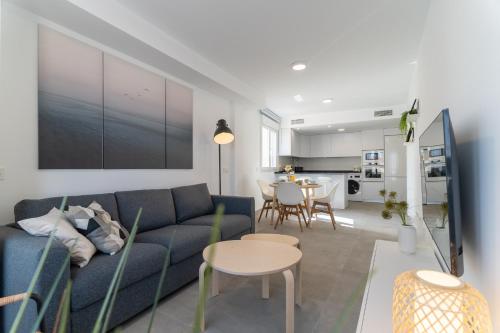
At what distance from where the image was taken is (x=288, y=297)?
1549mm

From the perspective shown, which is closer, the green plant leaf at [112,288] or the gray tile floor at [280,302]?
the green plant leaf at [112,288]

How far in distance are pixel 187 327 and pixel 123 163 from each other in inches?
70.4

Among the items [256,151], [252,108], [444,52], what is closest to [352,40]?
[444,52]

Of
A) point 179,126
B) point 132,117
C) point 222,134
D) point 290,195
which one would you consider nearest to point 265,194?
point 290,195

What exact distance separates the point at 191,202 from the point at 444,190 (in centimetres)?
256

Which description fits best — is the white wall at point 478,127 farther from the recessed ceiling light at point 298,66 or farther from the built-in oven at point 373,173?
the built-in oven at point 373,173

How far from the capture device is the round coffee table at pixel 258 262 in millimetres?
1546

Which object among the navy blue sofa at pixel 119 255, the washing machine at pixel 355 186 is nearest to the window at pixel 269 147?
the washing machine at pixel 355 186

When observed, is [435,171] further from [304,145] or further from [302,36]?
[304,145]

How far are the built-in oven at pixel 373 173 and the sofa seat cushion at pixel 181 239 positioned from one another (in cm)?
628

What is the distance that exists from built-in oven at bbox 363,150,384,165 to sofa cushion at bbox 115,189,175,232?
632 centimetres

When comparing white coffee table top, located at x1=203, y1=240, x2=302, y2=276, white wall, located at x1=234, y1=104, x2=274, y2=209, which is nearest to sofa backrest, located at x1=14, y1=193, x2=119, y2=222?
white coffee table top, located at x1=203, y1=240, x2=302, y2=276

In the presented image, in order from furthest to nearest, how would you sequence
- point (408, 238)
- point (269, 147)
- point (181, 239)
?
point (269, 147)
point (181, 239)
point (408, 238)

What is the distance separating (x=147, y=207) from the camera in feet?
8.51
